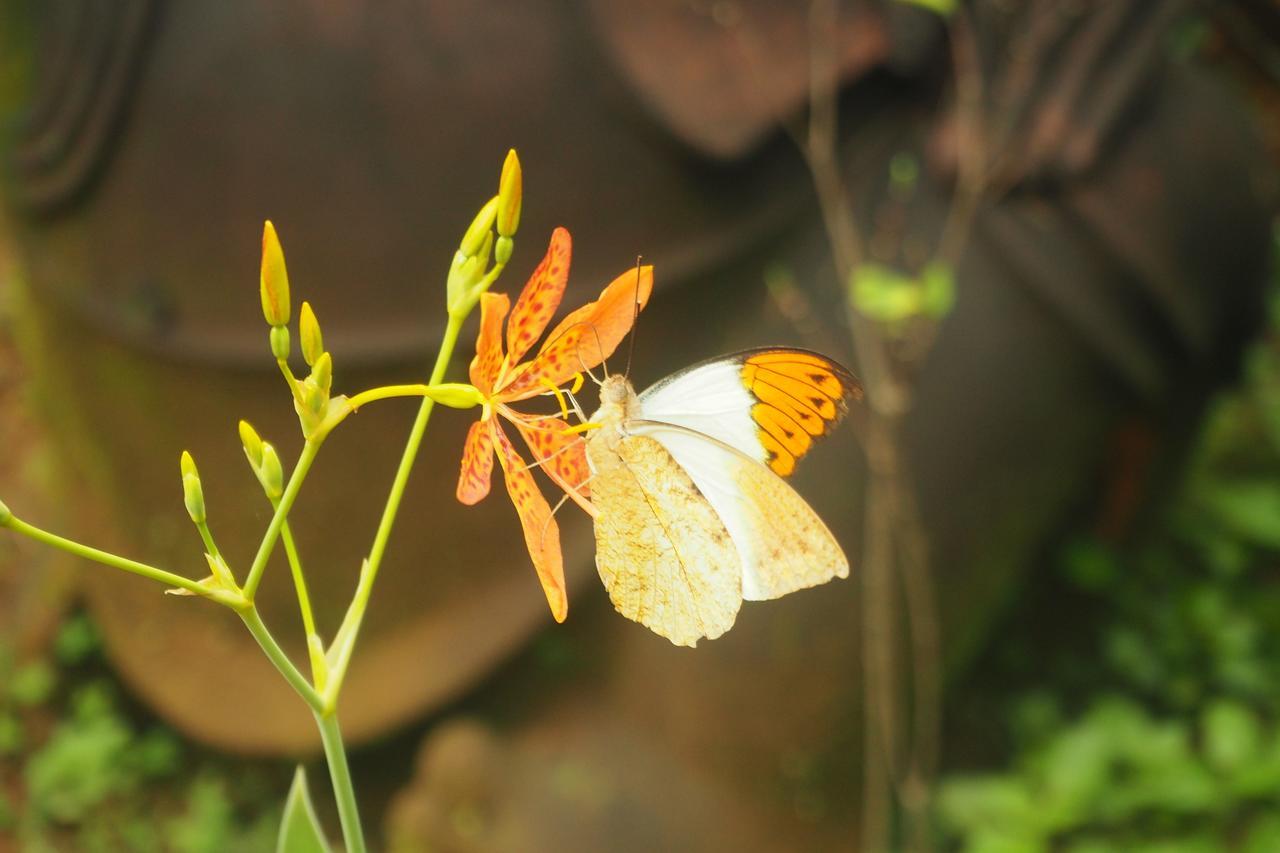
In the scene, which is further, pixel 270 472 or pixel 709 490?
pixel 709 490

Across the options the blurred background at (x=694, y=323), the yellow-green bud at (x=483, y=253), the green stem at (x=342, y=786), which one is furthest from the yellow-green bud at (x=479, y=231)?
the blurred background at (x=694, y=323)

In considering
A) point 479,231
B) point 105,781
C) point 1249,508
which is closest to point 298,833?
point 479,231

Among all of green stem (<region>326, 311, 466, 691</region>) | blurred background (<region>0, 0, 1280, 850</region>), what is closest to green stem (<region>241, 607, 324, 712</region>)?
green stem (<region>326, 311, 466, 691</region>)

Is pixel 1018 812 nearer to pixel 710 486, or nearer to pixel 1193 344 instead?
pixel 1193 344

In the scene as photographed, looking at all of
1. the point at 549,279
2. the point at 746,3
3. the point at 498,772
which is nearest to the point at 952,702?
the point at 498,772

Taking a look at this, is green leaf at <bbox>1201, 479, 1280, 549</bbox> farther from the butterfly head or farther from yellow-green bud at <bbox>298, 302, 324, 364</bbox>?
yellow-green bud at <bbox>298, 302, 324, 364</bbox>

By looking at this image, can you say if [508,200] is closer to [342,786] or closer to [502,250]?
[502,250]
